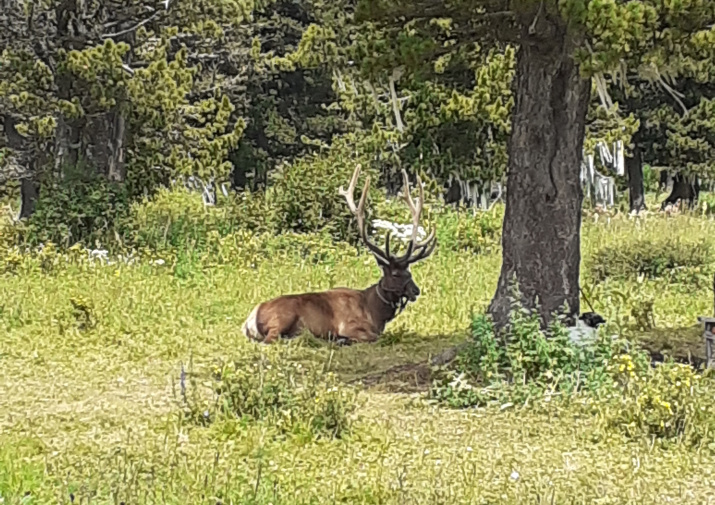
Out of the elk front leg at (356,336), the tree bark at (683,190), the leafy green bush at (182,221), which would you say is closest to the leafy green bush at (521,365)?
the elk front leg at (356,336)

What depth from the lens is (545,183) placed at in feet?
25.1

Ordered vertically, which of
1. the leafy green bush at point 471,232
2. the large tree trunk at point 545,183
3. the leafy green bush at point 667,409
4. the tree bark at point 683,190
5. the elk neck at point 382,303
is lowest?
the tree bark at point 683,190

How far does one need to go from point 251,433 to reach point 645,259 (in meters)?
8.23

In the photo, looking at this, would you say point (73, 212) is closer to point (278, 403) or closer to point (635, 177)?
point (278, 403)

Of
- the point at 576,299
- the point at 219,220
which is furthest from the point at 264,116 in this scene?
the point at 576,299

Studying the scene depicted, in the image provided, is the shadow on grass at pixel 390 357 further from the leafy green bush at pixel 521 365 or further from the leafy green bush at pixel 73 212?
the leafy green bush at pixel 73 212

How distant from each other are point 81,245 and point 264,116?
14.6 meters

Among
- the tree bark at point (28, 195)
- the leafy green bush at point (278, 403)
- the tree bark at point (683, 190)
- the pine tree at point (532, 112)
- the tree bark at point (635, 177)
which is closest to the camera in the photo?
the leafy green bush at point (278, 403)

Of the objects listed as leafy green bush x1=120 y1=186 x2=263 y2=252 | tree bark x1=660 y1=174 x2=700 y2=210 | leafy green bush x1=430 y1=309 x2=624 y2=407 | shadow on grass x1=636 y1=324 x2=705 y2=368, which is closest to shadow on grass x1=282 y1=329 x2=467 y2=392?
leafy green bush x1=430 y1=309 x2=624 y2=407

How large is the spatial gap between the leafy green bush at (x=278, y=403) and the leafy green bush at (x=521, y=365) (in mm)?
772

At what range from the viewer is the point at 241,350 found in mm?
8984

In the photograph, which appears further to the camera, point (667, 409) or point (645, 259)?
point (645, 259)

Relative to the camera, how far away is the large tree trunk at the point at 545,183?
7598mm

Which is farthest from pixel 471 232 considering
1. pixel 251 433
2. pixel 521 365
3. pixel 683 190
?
pixel 683 190
